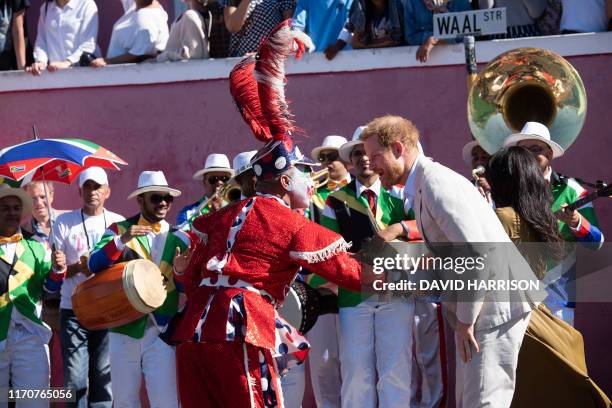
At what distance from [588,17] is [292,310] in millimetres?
4423

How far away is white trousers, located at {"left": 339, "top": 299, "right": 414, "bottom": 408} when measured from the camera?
28.6 ft

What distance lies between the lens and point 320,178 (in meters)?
9.66

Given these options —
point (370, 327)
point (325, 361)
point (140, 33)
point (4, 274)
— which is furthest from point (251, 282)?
point (140, 33)

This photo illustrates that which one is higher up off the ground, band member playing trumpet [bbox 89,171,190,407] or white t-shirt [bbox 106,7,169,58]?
white t-shirt [bbox 106,7,169,58]

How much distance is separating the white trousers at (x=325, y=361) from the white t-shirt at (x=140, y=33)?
145 inches

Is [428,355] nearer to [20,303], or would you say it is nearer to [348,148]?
[348,148]

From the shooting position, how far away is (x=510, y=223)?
694 cm

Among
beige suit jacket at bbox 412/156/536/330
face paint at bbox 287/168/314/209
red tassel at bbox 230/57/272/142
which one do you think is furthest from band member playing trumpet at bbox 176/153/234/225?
beige suit jacket at bbox 412/156/536/330

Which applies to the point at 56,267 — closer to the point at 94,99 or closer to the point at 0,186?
the point at 0,186

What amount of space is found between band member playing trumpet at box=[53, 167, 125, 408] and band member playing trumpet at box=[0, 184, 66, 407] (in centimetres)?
24

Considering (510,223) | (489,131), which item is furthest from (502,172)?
(489,131)

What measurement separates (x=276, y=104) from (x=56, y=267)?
10.6 feet

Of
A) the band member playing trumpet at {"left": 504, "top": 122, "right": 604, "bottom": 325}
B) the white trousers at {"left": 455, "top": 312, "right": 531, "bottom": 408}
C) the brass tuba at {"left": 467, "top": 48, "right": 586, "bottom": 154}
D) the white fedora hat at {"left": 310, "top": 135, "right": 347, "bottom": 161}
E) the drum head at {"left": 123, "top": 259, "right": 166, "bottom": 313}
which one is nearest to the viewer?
the white trousers at {"left": 455, "top": 312, "right": 531, "bottom": 408}

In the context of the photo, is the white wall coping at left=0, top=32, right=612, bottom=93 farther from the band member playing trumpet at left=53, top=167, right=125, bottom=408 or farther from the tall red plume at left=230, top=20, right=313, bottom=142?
the tall red plume at left=230, top=20, right=313, bottom=142
